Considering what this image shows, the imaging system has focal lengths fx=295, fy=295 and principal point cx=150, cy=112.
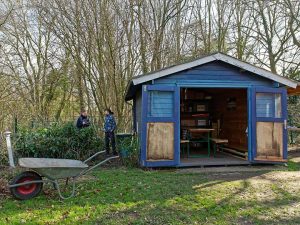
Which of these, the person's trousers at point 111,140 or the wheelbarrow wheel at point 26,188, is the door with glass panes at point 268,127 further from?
the wheelbarrow wheel at point 26,188

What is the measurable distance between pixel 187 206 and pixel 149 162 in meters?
3.19

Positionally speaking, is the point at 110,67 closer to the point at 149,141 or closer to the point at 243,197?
the point at 149,141

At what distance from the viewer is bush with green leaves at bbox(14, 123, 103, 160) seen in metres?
8.89

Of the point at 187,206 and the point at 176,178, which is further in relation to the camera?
the point at 176,178

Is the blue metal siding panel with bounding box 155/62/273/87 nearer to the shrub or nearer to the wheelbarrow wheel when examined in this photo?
the shrub

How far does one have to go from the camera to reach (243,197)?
554 centimetres

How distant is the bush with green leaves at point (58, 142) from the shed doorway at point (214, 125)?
9.88ft

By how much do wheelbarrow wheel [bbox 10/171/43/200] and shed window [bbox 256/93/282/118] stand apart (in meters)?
6.22

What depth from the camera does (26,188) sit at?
532cm

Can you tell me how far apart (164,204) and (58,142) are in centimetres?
513

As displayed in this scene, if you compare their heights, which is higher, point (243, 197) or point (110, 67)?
point (110, 67)

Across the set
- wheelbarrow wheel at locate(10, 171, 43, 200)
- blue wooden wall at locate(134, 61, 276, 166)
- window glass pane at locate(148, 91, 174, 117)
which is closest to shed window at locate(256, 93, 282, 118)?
blue wooden wall at locate(134, 61, 276, 166)

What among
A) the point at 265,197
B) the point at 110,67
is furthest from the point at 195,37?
the point at 265,197

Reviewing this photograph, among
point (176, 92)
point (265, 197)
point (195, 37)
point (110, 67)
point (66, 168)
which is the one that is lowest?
point (265, 197)
